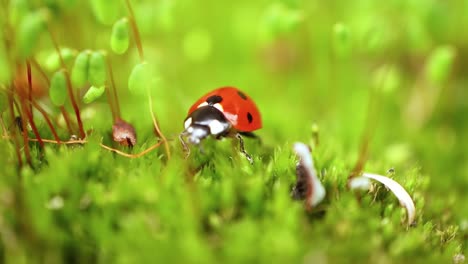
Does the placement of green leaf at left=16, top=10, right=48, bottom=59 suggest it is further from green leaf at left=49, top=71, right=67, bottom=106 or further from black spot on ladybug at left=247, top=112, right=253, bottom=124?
black spot on ladybug at left=247, top=112, right=253, bottom=124

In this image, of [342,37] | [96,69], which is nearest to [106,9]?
[96,69]

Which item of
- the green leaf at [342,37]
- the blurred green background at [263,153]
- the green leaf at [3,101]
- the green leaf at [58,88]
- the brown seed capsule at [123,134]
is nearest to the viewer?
the blurred green background at [263,153]

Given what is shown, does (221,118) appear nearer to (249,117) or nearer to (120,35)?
(249,117)

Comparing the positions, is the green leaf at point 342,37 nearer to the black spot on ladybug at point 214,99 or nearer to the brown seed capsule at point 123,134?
the black spot on ladybug at point 214,99

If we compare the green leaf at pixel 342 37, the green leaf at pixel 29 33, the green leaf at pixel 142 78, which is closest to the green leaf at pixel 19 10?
the green leaf at pixel 29 33

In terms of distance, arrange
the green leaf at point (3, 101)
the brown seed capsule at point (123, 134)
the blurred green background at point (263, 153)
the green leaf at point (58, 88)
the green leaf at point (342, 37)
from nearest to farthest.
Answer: the blurred green background at point (263, 153), the green leaf at point (58, 88), the green leaf at point (3, 101), the brown seed capsule at point (123, 134), the green leaf at point (342, 37)

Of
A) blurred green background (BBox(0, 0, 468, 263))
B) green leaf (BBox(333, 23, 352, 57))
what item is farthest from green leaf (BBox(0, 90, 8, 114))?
green leaf (BBox(333, 23, 352, 57))
